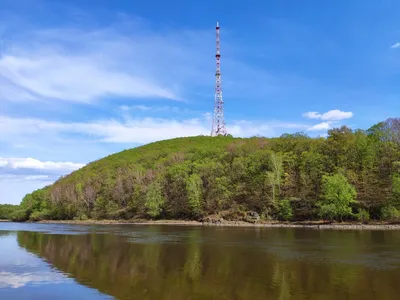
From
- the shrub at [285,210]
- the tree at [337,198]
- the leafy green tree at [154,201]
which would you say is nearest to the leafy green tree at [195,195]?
the leafy green tree at [154,201]

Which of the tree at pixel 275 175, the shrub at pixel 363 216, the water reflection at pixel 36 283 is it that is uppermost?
the tree at pixel 275 175

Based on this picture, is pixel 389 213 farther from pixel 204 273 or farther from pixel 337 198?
pixel 204 273

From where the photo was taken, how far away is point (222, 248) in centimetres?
4191

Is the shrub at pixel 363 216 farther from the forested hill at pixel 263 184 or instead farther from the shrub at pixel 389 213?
the shrub at pixel 389 213

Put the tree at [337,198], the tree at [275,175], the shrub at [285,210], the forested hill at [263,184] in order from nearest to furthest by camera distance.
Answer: the tree at [337,198] < the forested hill at [263,184] < the shrub at [285,210] < the tree at [275,175]

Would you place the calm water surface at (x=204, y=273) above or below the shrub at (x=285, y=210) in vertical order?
below

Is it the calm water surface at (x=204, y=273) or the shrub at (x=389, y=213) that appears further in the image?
the shrub at (x=389, y=213)

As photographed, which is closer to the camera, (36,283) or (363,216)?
(36,283)

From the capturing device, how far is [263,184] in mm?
108125

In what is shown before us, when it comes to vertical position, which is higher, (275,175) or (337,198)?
(275,175)

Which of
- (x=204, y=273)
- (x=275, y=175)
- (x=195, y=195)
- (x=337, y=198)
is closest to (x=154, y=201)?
(x=195, y=195)

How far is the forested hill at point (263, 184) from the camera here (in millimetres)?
87450

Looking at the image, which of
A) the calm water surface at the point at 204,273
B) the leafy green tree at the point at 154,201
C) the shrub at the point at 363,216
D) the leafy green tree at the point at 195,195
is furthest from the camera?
the leafy green tree at the point at 154,201

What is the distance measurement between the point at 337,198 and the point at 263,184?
2807 cm
